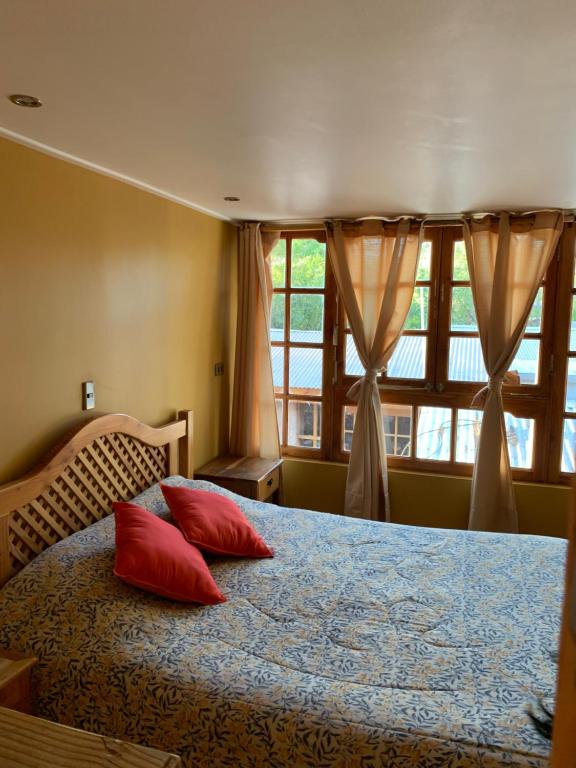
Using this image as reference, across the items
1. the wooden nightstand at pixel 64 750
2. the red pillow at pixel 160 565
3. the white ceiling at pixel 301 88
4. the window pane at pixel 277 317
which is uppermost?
the white ceiling at pixel 301 88

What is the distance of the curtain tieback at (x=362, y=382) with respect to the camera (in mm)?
3920

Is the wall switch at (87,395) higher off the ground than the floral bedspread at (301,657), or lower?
higher

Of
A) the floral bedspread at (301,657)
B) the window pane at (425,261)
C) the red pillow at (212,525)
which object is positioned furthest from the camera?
the window pane at (425,261)

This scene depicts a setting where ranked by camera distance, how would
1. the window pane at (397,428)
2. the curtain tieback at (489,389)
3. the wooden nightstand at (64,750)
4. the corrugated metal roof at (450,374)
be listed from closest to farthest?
1. the wooden nightstand at (64,750)
2. the curtain tieback at (489,389)
3. the corrugated metal roof at (450,374)
4. the window pane at (397,428)

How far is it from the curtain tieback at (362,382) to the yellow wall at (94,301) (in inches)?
36.7

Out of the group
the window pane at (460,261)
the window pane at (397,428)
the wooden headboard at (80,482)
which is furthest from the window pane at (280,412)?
the window pane at (460,261)

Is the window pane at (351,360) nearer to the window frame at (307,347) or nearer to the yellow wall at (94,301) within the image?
the window frame at (307,347)

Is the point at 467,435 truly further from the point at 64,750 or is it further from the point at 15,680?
the point at 64,750

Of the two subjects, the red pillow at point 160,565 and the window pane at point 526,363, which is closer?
the red pillow at point 160,565

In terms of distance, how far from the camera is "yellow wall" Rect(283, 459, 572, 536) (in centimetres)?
373

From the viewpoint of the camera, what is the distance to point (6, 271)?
218cm

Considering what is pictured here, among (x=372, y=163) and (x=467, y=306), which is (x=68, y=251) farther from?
(x=467, y=306)

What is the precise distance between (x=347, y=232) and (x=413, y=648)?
8.83 ft

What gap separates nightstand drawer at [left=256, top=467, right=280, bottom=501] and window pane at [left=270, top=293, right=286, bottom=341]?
3.06ft
